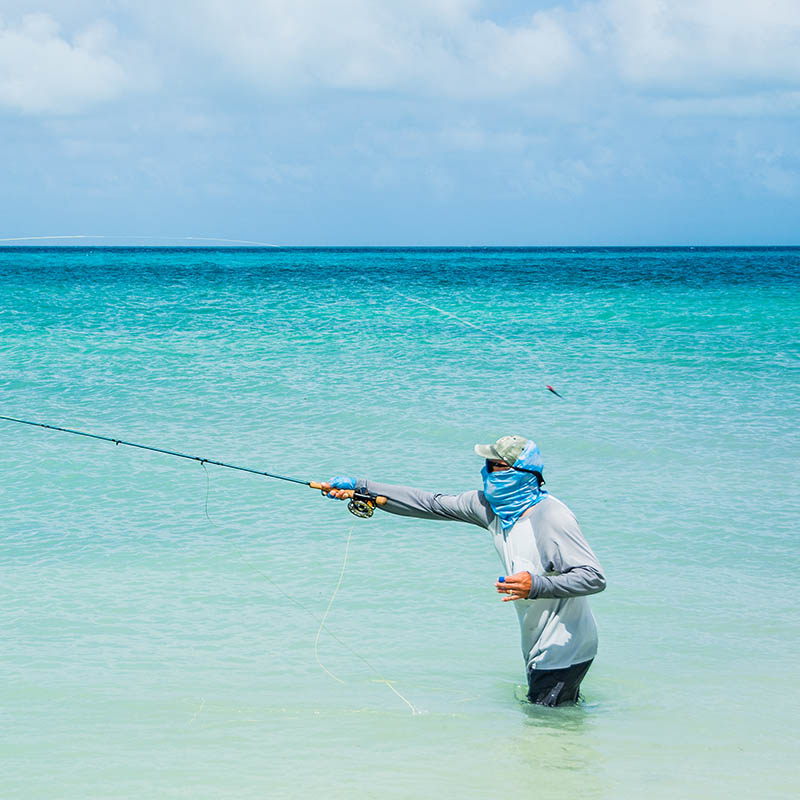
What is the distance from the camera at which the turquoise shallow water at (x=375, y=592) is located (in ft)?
11.0

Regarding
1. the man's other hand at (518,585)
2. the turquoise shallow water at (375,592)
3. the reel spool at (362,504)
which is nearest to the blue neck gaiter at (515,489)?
the man's other hand at (518,585)

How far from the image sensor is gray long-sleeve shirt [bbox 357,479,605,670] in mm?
3156

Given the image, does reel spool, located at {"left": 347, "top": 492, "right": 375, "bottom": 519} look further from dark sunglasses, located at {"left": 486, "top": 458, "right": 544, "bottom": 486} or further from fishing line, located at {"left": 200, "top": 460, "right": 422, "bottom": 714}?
fishing line, located at {"left": 200, "top": 460, "right": 422, "bottom": 714}

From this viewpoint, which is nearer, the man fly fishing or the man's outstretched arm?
the man fly fishing

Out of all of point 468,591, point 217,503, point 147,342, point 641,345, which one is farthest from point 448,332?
point 468,591

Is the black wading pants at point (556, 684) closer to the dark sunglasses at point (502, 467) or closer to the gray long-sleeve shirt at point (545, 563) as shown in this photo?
the gray long-sleeve shirt at point (545, 563)

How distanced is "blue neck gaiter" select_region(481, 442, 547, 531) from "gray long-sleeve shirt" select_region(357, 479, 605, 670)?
0.09 feet

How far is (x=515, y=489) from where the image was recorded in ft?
11.0

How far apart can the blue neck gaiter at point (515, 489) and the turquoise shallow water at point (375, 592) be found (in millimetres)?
790

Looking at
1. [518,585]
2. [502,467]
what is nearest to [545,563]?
[518,585]

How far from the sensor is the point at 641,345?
14.9 metres

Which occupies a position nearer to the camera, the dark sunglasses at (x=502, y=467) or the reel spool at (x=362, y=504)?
the dark sunglasses at (x=502, y=467)

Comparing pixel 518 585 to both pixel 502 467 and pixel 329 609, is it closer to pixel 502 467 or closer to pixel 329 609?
pixel 502 467

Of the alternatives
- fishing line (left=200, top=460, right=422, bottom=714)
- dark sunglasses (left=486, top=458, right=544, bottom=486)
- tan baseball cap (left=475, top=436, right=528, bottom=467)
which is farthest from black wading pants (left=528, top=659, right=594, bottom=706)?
tan baseball cap (left=475, top=436, right=528, bottom=467)
